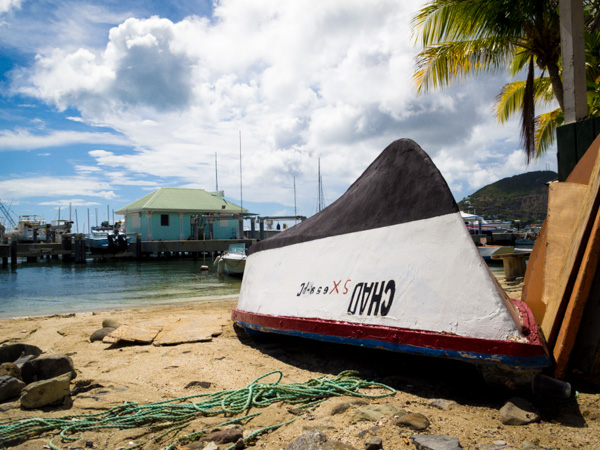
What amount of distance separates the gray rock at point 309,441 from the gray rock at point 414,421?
0.55 m

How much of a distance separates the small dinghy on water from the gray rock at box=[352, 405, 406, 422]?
1.60ft

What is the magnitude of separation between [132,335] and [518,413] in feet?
16.5

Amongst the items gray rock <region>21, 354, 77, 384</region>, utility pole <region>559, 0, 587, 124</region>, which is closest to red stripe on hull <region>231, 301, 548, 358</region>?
gray rock <region>21, 354, 77, 384</region>

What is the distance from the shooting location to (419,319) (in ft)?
10.7

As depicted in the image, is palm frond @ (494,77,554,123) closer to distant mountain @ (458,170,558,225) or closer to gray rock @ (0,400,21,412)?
gray rock @ (0,400,21,412)

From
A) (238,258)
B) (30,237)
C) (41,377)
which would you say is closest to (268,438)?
(41,377)

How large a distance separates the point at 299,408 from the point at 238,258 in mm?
19045

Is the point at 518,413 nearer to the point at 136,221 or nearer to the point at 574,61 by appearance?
the point at 574,61

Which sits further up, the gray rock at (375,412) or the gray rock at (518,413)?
the gray rock at (518,413)

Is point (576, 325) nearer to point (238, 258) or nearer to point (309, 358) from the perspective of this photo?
point (309, 358)

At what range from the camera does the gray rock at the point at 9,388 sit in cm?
367

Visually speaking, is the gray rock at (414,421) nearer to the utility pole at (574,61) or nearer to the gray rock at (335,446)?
the gray rock at (335,446)

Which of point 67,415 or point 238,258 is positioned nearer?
point 67,415

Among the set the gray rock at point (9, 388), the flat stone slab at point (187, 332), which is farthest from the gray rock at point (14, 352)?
the flat stone slab at point (187, 332)
